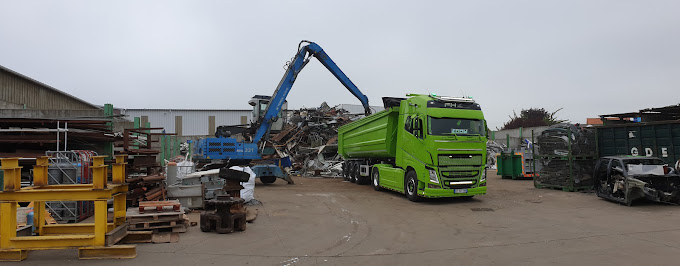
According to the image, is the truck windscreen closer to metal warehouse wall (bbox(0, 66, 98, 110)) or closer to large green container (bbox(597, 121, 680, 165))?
large green container (bbox(597, 121, 680, 165))

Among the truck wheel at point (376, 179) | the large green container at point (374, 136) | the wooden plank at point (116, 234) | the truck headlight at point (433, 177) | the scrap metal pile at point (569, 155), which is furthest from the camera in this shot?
the truck wheel at point (376, 179)

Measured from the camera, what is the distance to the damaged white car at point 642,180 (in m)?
10.1

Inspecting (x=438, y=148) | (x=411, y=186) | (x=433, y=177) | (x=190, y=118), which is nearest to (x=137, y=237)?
(x=433, y=177)

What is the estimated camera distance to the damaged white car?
1013cm

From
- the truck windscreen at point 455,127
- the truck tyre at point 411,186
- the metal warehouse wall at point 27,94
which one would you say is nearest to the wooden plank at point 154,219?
the truck tyre at point 411,186

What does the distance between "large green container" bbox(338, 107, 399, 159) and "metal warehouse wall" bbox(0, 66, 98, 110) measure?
733 inches

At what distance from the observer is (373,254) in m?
5.96

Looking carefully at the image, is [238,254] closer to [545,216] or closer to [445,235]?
[445,235]

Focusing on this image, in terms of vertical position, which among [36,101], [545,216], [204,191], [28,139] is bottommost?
[545,216]

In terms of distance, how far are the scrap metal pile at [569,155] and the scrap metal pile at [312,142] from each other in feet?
38.4

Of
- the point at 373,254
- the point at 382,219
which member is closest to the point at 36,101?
the point at 382,219

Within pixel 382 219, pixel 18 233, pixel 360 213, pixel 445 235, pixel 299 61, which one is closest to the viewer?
pixel 18 233

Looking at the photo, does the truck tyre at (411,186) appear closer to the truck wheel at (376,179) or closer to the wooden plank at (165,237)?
the truck wheel at (376,179)

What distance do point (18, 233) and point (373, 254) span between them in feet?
17.7
